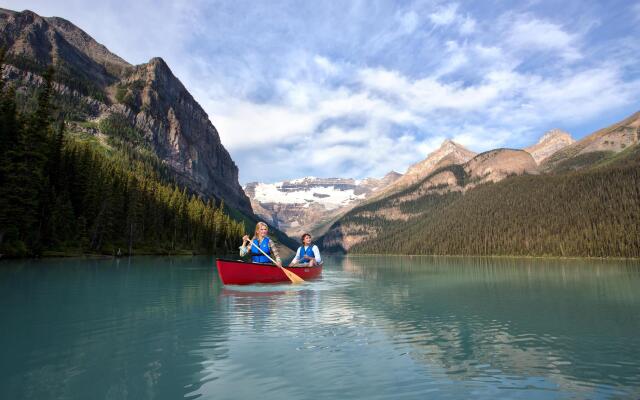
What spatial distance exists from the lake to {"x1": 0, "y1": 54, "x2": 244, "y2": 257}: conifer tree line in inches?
1610

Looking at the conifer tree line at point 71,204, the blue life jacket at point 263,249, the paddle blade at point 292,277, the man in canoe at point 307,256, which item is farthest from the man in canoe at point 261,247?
the conifer tree line at point 71,204

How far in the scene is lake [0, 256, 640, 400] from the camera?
10.2 metres

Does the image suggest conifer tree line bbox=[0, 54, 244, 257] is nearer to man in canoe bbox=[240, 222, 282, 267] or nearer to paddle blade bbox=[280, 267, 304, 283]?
man in canoe bbox=[240, 222, 282, 267]

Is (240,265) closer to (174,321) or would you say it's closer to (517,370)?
(174,321)

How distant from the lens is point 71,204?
7994cm

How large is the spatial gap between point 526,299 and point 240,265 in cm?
2238

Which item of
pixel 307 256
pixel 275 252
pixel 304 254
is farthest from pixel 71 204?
pixel 275 252

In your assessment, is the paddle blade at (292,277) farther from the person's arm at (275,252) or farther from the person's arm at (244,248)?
the person's arm at (244,248)

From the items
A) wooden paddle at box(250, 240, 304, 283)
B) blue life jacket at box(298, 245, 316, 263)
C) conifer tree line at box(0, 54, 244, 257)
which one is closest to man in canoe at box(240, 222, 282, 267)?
wooden paddle at box(250, 240, 304, 283)

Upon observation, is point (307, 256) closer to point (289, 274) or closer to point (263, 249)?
point (289, 274)

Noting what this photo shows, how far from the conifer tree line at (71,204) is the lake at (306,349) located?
4090 centimetres

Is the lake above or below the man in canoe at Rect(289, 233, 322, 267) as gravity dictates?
below

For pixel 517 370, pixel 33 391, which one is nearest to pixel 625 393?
pixel 517 370

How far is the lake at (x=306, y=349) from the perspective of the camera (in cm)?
1023
